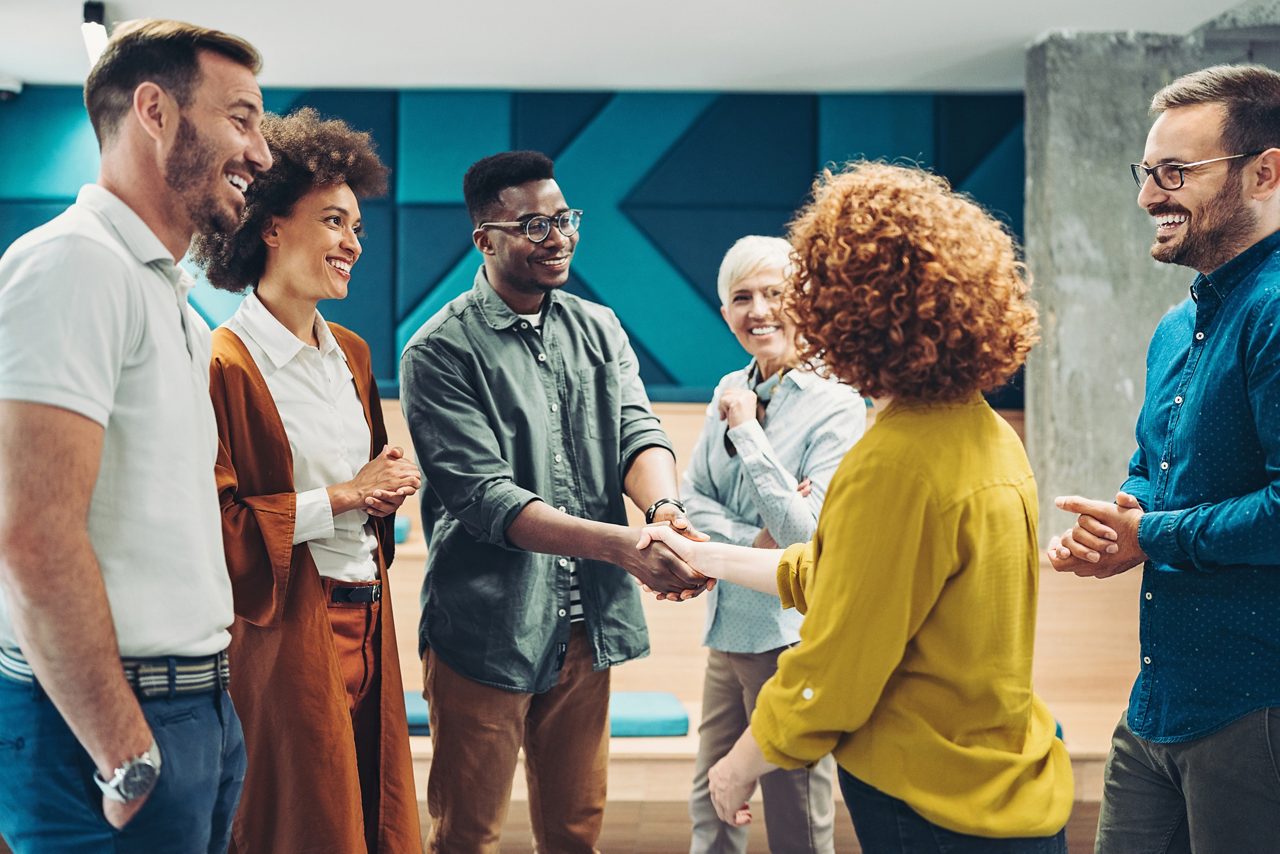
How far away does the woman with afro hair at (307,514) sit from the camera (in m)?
1.99

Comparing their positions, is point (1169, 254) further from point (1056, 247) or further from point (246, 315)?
point (1056, 247)

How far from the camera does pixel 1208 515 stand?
167cm

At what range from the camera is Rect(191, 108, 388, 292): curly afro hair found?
2.18 m

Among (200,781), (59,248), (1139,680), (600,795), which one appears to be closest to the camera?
(59,248)

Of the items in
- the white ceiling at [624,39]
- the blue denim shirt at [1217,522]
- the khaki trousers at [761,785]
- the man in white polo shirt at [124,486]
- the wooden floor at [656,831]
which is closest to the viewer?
the man in white polo shirt at [124,486]

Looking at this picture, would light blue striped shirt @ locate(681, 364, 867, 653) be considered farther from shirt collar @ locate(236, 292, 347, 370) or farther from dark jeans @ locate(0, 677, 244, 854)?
dark jeans @ locate(0, 677, 244, 854)

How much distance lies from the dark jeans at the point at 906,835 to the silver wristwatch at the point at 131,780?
854mm

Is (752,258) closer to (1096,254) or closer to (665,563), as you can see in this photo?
(665,563)

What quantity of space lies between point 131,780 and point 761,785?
1.66 meters

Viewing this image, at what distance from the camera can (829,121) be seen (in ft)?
16.9

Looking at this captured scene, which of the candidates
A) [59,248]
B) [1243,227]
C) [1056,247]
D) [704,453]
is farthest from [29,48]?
[1243,227]

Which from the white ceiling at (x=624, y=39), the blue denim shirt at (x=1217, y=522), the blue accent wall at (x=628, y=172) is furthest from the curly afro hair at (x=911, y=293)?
the blue accent wall at (x=628, y=172)

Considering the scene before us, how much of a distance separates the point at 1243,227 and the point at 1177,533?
0.53 metres

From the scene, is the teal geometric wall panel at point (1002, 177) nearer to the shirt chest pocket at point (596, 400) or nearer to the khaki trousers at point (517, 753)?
the shirt chest pocket at point (596, 400)
